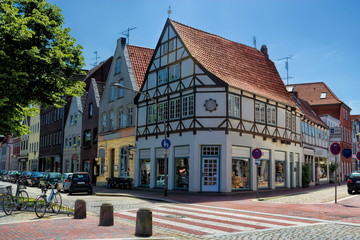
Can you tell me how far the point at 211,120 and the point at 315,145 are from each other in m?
19.1

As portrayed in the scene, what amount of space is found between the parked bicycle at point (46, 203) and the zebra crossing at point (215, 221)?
2.16 meters

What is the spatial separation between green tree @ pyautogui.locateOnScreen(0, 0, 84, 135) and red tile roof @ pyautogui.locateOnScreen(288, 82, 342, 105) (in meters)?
41.3

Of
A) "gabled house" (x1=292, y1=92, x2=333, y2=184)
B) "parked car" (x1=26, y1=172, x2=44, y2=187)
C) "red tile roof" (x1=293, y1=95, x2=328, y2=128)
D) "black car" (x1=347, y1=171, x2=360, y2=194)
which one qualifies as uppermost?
"red tile roof" (x1=293, y1=95, x2=328, y2=128)

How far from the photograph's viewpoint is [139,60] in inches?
1428

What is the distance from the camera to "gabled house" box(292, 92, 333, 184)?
121 ft

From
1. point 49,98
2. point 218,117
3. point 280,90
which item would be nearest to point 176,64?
point 218,117

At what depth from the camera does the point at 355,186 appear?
2575 centimetres

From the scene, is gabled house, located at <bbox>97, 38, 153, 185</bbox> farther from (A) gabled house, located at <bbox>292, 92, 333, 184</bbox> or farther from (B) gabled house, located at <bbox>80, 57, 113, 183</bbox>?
(A) gabled house, located at <bbox>292, 92, 333, 184</bbox>

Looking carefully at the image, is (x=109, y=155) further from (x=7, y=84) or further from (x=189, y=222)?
(x=189, y=222)

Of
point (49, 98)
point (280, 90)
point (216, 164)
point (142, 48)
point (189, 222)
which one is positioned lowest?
point (189, 222)

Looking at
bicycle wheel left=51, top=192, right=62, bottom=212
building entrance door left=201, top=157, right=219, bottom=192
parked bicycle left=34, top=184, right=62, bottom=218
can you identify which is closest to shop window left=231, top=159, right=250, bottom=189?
building entrance door left=201, top=157, right=219, bottom=192

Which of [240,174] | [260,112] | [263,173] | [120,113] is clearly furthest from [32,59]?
[120,113]

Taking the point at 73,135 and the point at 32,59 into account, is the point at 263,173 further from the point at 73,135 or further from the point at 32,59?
the point at 73,135

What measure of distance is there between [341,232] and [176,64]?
1972 centimetres
